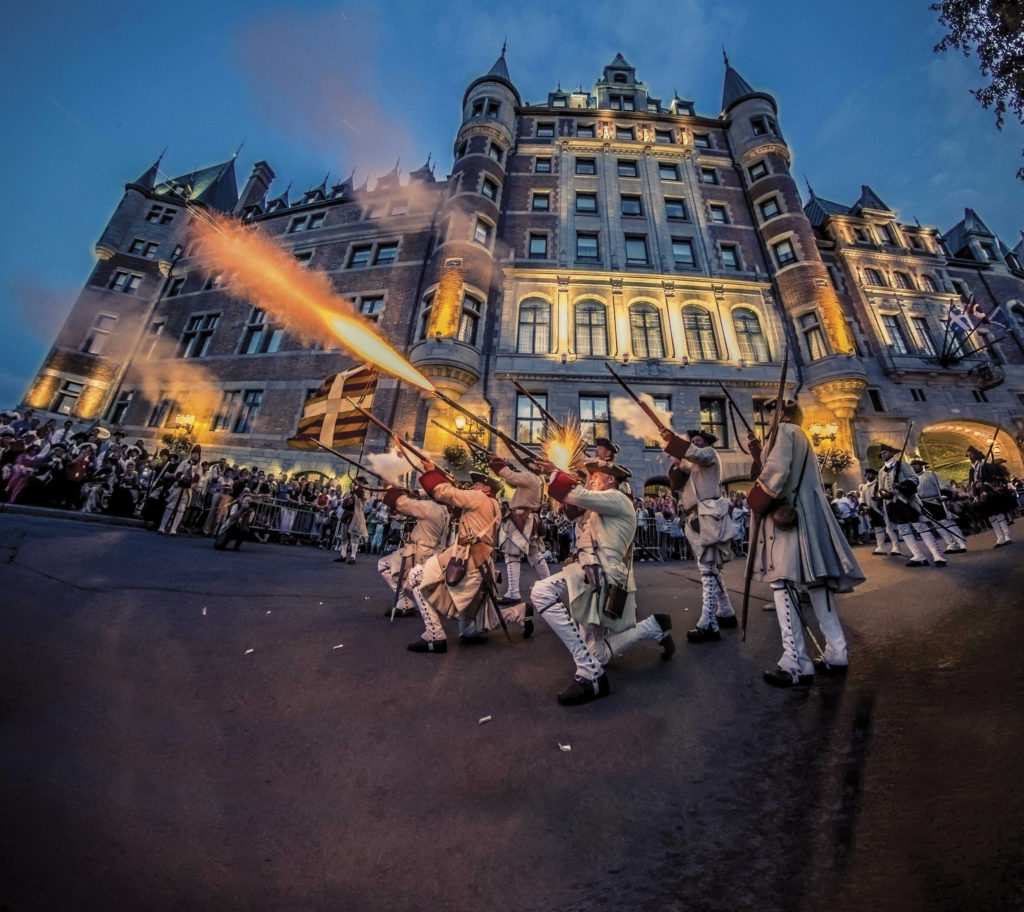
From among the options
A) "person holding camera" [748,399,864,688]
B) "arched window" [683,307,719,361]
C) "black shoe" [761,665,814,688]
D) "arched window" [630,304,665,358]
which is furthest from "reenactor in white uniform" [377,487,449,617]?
"arched window" [683,307,719,361]

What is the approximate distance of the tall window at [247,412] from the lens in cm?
2073

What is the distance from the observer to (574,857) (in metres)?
1.89

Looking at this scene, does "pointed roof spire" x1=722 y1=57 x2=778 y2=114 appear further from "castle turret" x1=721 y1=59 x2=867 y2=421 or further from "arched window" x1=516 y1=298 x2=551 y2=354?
"arched window" x1=516 y1=298 x2=551 y2=354

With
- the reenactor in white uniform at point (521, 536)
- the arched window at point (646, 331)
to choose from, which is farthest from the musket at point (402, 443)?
the arched window at point (646, 331)

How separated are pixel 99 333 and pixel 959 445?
48605 millimetres


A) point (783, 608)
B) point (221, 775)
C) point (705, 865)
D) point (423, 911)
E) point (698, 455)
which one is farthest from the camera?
point (698, 455)

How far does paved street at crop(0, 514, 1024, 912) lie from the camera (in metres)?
1.66

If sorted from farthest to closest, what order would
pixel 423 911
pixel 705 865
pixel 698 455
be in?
1. pixel 698 455
2. pixel 705 865
3. pixel 423 911

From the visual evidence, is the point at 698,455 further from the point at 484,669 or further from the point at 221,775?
the point at 221,775

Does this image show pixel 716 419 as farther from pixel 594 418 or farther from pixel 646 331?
pixel 594 418

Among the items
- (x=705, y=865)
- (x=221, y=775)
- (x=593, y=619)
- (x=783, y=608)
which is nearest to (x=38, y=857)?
(x=221, y=775)

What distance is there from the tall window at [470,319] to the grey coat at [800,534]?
53.2 feet

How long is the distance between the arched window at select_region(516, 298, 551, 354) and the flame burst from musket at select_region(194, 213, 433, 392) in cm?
575

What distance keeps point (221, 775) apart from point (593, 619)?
2733mm
